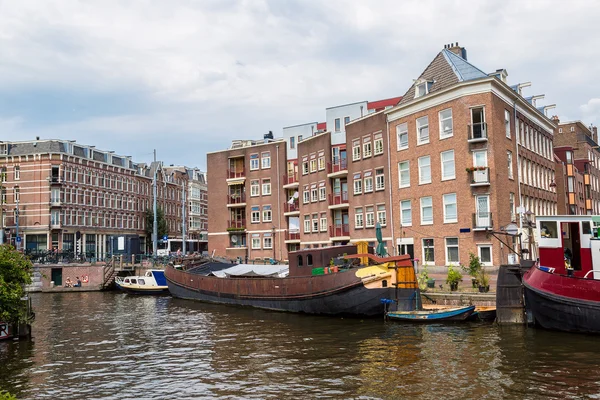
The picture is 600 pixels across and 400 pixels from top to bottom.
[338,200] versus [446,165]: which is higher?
[446,165]

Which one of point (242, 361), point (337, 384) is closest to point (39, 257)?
point (242, 361)

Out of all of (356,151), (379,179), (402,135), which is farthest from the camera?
(356,151)

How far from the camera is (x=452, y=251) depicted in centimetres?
3944

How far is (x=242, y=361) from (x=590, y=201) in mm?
63503

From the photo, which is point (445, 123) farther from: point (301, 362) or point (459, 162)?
point (301, 362)

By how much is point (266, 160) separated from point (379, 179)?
19278 mm

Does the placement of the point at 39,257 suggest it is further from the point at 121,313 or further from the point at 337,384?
the point at 337,384

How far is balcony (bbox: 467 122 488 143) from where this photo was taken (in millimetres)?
38031

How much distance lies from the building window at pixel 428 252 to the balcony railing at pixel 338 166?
42.4 ft

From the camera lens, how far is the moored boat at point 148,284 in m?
49.5

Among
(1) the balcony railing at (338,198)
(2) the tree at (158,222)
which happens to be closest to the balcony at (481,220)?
(1) the balcony railing at (338,198)

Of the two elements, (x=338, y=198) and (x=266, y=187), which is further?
(x=266, y=187)

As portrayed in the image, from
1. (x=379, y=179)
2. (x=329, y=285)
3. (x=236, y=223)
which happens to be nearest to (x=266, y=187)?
(x=236, y=223)

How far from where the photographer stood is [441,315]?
24828 mm
